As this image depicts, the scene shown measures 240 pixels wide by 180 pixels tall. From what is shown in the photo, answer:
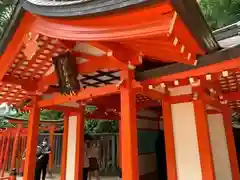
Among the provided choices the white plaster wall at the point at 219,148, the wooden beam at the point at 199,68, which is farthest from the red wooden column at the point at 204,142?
the white plaster wall at the point at 219,148

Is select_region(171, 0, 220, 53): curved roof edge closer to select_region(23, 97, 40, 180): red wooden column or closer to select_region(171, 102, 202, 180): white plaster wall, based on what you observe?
select_region(171, 102, 202, 180): white plaster wall

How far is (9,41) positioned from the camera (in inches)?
156

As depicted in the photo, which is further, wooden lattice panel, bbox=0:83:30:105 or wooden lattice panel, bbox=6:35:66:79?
wooden lattice panel, bbox=0:83:30:105

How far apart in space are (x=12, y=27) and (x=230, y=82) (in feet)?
14.5

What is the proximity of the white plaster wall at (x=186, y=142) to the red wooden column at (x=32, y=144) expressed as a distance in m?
3.20

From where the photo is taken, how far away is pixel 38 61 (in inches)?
185

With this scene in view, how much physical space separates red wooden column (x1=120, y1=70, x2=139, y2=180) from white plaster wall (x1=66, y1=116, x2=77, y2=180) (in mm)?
3580

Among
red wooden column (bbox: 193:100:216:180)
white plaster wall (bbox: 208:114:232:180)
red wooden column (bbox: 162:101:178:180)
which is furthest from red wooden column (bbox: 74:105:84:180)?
white plaster wall (bbox: 208:114:232:180)

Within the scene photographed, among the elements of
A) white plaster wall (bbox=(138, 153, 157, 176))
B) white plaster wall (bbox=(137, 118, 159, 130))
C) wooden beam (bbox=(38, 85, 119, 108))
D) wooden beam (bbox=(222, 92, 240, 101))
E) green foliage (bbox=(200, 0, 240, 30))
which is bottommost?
white plaster wall (bbox=(138, 153, 157, 176))

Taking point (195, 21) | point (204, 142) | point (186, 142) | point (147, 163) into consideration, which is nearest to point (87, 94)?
point (186, 142)

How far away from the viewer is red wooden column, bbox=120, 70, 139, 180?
317cm

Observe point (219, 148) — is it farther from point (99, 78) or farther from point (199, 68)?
point (99, 78)

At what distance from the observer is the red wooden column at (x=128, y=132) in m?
3.17

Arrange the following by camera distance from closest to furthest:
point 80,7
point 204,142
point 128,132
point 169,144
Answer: point 80,7, point 128,132, point 204,142, point 169,144
